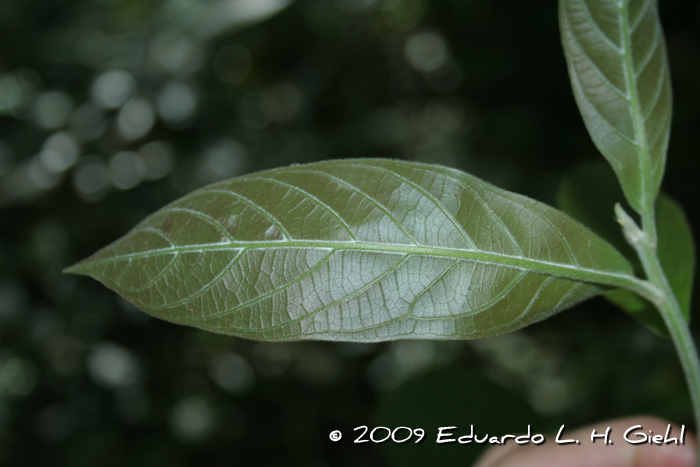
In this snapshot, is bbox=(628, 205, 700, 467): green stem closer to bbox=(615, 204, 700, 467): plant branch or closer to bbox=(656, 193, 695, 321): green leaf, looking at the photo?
bbox=(615, 204, 700, 467): plant branch

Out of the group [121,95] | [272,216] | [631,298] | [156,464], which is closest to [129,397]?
[156,464]

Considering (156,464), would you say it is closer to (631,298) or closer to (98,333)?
(98,333)

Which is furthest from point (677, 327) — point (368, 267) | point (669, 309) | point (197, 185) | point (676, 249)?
point (197, 185)

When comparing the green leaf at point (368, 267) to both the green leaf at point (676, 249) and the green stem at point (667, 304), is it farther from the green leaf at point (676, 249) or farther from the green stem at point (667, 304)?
the green leaf at point (676, 249)

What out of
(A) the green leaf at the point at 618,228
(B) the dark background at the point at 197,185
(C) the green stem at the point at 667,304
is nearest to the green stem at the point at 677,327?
(C) the green stem at the point at 667,304

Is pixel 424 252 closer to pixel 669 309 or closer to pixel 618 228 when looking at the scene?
pixel 669 309

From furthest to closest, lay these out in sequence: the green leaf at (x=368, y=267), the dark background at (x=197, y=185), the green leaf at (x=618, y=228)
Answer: the dark background at (x=197, y=185) < the green leaf at (x=618, y=228) < the green leaf at (x=368, y=267)
